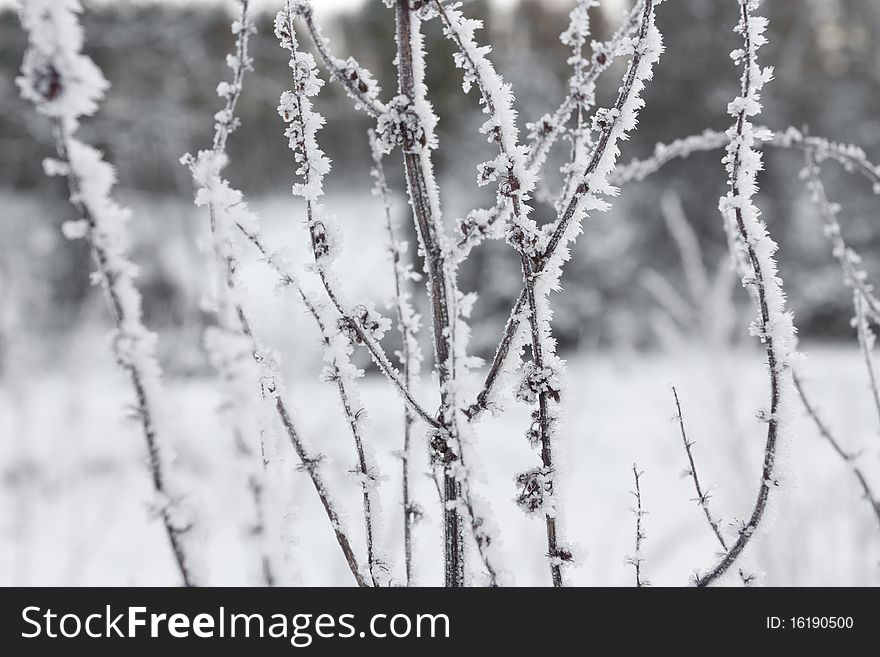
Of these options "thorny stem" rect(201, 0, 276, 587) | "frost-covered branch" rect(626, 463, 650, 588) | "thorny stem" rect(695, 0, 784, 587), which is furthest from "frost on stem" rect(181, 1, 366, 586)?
"thorny stem" rect(695, 0, 784, 587)

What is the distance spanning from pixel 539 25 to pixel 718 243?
7260mm

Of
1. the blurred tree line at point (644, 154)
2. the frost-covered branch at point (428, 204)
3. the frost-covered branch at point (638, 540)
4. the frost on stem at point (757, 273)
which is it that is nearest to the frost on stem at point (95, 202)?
the frost-covered branch at point (428, 204)

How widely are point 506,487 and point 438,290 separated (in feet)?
16.4

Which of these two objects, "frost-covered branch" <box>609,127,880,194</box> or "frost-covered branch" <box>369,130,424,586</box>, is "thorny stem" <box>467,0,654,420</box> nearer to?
"frost-covered branch" <box>369,130,424,586</box>

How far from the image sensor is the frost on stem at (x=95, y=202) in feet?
1.70

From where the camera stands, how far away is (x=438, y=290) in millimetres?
749

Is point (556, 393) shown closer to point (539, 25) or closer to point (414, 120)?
point (414, 120)

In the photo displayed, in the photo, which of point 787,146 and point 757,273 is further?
point 787,146

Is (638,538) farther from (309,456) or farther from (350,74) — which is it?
(350,74)

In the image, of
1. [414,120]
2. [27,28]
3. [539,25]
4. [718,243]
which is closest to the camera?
[27,28]

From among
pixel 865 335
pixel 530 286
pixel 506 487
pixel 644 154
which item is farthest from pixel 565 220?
pixel 644 154

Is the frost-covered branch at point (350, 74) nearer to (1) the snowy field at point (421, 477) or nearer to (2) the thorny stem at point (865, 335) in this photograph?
(1) the snowy field at point (421, 477)

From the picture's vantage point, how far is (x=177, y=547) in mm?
597
